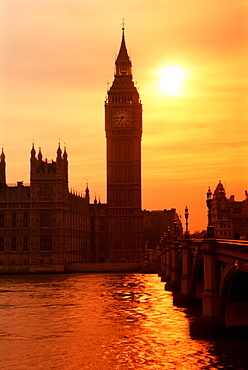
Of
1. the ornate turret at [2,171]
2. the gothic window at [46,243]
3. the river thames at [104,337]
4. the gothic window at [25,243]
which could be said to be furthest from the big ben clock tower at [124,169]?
the river thames at [104,337]

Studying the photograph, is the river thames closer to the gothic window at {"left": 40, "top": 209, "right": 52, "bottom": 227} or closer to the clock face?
the gothic window at {"left": 40, "top": 209, "right": 52, "bottom": 227}

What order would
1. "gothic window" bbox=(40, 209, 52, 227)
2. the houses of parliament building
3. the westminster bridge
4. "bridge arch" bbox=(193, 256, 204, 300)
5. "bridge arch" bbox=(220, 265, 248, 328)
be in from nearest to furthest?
the westminster bridge, "bridge arch" bbox=(220, 265, 248, 328), "bridge arch" bbox=(193, 256, 204, 300), the houses of parliament building, "gothic window" bbox=(40, 209, 52, 227)

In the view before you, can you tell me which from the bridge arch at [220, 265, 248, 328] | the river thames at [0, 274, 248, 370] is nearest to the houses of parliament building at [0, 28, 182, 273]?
the river thames at [0, 274, 248, 370]

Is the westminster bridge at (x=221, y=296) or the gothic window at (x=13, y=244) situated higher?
the gothic window at (x=13, y=244)

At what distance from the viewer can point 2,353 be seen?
3638 centimetres

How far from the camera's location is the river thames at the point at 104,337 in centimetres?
3331

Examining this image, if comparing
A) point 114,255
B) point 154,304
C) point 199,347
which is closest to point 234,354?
point 199,347

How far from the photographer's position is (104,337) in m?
40.9

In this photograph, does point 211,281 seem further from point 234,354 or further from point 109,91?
point 109,91

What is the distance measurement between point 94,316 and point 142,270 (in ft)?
224

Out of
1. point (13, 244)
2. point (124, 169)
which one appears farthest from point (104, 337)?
point (124, 169)

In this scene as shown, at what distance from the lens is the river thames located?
3331 cm

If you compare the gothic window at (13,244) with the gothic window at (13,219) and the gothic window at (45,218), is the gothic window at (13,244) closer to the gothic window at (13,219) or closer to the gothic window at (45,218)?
the gothic window at (13,219)

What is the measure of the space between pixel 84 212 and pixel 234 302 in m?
101
